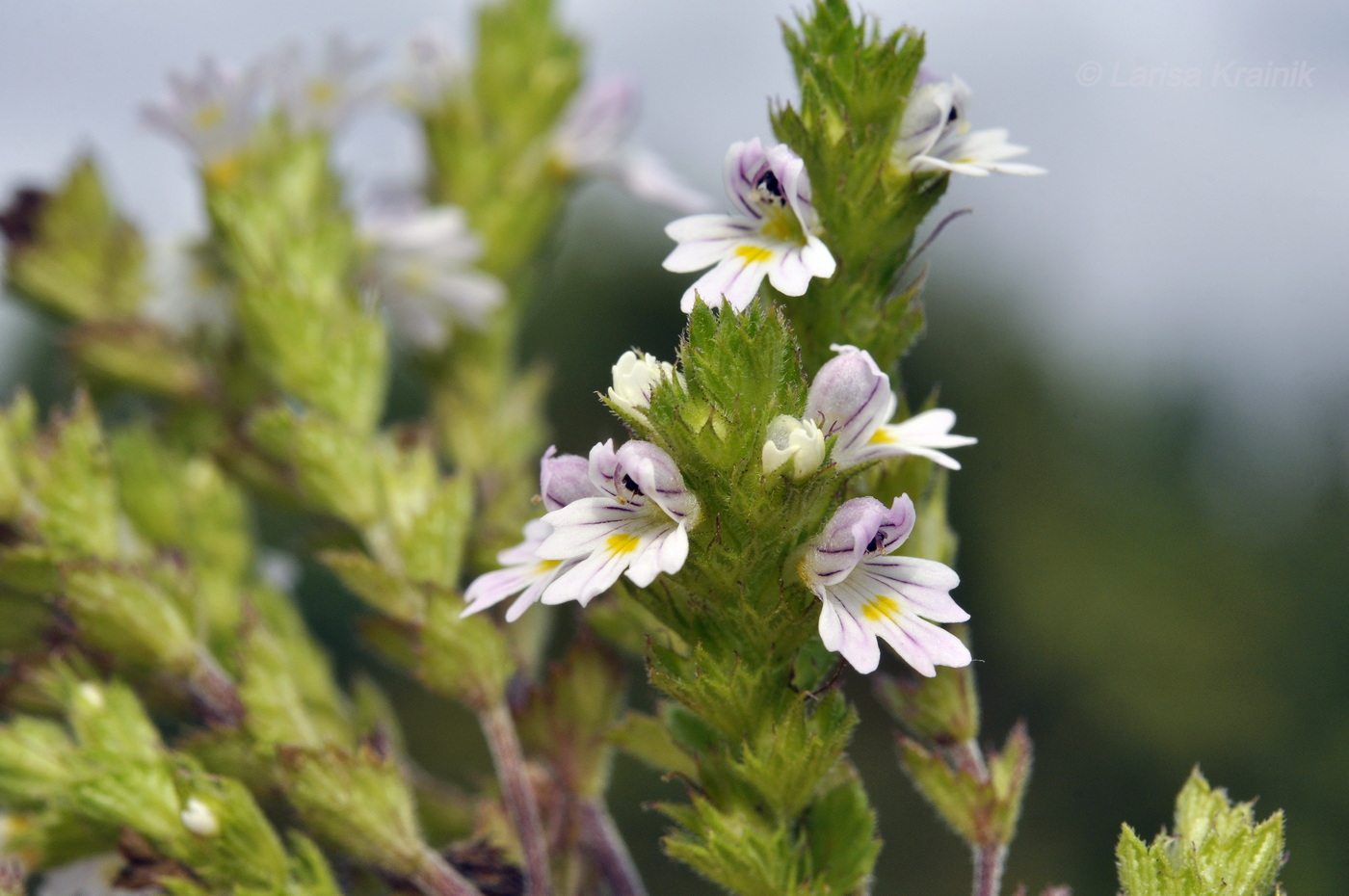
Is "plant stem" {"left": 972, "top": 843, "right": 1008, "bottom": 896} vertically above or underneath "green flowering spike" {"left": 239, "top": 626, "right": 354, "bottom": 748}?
underneath

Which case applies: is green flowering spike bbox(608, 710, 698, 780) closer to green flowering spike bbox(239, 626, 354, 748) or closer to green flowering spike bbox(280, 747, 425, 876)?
green flowering spike bbox(280, 747, 425, 876)

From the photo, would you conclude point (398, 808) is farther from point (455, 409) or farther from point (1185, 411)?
point (1185, 411)

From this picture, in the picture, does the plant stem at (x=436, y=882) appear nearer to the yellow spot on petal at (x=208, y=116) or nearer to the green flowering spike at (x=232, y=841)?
the green flowering spike at (x=232, y=841)

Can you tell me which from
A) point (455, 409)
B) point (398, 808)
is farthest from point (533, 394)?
point (398, 808)

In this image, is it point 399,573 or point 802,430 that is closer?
point 802,430

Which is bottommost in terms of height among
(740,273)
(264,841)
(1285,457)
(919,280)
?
(264,841)

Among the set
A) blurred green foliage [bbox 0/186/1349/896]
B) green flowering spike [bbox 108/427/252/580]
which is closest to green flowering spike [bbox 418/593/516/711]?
green flowering spike [bbox 108/427/252/580]

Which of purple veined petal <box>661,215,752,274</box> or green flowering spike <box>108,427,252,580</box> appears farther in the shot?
green flowering spike <box>108,427,252,580</box>
